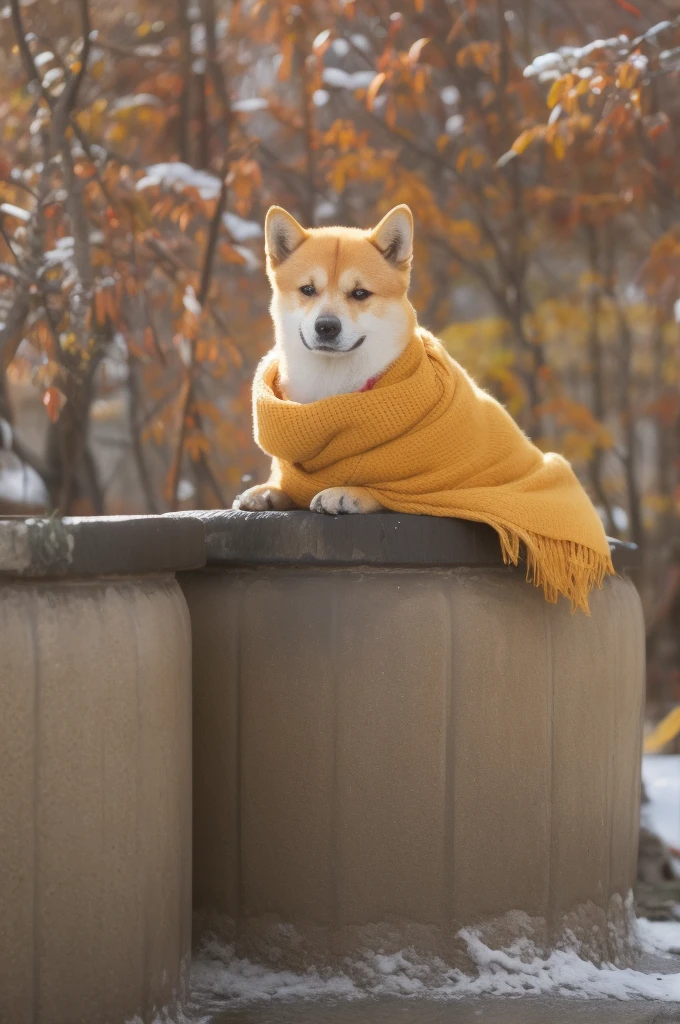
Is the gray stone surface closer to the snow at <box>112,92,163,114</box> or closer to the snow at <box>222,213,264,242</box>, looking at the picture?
the snow at <box>222,213,264,242</box>

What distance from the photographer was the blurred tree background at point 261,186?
12.6 feet

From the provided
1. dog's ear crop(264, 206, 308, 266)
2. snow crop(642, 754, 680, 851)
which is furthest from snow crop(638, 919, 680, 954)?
dog's ear crop(264, 206, 308, 266)

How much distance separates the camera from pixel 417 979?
82.0 inches

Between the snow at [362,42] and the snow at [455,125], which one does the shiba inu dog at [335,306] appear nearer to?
the snow at [455,125]

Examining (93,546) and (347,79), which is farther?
(347,79)

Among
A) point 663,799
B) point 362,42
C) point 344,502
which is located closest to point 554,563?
point 344,502

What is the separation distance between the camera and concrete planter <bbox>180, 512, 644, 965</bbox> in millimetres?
2090

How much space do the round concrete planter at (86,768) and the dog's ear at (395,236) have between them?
88 centimetres

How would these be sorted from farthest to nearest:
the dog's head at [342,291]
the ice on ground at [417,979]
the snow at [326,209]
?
the snow at [326,209], the dog's head at [342,291], the ice on ground at [417,979]

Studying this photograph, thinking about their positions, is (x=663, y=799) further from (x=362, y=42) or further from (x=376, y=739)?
(x=362, y=42)

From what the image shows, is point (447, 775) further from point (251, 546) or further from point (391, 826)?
point (251, 546)

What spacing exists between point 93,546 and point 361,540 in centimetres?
54

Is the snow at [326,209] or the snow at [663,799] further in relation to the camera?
the snow at [326,209]

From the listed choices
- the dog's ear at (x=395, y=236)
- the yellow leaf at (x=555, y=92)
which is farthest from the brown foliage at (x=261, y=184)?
the dog's ear at (x=395, y=236)
